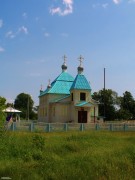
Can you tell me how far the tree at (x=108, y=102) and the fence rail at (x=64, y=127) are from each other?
34.7 meters

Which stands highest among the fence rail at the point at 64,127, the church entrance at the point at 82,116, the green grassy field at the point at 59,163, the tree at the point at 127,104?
the tree at the point at 127,104

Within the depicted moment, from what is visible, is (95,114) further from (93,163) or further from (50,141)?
(93,163)

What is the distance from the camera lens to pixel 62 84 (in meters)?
38.0

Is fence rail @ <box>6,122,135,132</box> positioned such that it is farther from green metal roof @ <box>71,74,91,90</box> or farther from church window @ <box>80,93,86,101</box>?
green metal roof @ <box>71,74,91,90</box>

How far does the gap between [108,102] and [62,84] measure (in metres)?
28.5

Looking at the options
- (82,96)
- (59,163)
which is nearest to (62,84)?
(82,96)

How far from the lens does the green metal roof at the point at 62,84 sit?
121 ft

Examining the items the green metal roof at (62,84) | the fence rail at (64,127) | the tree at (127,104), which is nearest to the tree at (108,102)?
the tree at (127,104)

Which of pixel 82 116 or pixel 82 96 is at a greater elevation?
pixel 82 96

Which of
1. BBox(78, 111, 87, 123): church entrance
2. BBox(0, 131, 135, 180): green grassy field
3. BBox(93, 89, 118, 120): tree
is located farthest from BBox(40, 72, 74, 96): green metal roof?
BBox(93, 89, 118, 120): tree

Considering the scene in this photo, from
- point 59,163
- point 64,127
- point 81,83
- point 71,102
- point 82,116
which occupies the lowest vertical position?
point 59,163

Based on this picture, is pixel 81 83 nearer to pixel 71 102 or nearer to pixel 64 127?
pixel 71 102

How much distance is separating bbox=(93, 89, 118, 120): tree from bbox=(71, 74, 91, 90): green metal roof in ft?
88.7

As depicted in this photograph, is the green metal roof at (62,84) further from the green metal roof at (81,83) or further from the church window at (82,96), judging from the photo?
the church window at (82,96)
